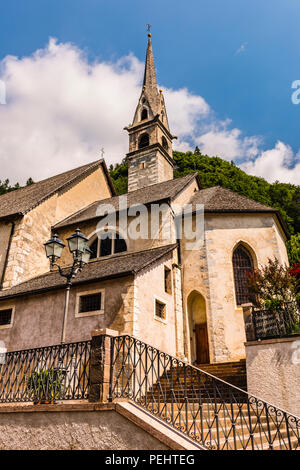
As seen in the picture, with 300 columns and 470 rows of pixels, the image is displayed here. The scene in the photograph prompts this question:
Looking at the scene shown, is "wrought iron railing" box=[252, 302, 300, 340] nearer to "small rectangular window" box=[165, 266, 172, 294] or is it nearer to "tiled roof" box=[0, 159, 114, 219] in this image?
"small rectangular window" box=[165, 266, 172, 294]

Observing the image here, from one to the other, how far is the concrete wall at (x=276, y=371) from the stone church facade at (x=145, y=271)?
4144mm

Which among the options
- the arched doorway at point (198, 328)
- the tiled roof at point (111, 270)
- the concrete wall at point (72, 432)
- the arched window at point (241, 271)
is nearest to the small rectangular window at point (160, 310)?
the tiled roof at point (111, 270)

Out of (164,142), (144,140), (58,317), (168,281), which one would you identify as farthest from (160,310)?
(164,142)

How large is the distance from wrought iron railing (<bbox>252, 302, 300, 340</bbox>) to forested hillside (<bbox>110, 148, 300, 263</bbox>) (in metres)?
25.2

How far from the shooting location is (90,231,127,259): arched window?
18.0 metres

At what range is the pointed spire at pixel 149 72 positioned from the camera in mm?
34303

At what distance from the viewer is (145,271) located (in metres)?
13.5

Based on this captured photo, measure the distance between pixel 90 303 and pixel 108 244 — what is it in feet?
17.8

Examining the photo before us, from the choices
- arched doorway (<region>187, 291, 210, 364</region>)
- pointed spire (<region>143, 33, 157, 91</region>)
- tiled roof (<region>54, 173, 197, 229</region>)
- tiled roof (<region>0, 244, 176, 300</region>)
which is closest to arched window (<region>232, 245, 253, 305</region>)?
arched doorway (<region>187, 291, 210, 364</region>)

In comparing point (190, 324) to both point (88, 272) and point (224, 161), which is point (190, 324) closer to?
point (88, 272)

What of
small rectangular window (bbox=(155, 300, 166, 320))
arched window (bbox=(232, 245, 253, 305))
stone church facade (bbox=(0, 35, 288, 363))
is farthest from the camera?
arched window (bbox=(232, 245, 253, 305))

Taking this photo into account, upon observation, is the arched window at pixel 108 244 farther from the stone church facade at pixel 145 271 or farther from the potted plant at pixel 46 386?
the potted plant at pixel 46 386

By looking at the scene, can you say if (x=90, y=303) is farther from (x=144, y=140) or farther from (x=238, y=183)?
(x=238, y=183)

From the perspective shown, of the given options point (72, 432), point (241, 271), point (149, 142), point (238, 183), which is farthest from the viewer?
point (238, 183)
